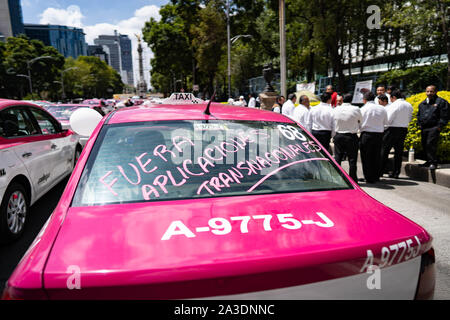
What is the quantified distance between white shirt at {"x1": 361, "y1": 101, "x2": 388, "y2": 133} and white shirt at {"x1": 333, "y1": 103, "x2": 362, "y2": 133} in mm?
297

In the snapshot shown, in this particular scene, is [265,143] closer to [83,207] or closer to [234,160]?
[234,160]

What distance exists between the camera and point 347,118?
6.98 m

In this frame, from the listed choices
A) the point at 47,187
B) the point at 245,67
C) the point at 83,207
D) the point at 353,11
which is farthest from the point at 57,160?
the point at 245,67

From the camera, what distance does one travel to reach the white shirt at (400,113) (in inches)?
298

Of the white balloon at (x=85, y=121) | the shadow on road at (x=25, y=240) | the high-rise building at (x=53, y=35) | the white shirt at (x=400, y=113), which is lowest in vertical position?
→ the shadow on road at (x=25, y=240)

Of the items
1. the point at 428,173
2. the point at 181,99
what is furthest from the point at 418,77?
the point at 181,99

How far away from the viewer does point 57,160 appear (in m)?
5.96

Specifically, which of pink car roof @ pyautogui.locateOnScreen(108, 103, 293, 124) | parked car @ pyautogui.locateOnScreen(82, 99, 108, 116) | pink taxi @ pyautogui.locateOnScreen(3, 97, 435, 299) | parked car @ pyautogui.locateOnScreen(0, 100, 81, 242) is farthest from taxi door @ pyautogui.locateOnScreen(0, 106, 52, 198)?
parked car @ pyautogui.locateOnScreen(82, 99, 108, 116)

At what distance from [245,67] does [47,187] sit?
149 feet

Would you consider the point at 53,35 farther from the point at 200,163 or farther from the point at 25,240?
the point at 200,163

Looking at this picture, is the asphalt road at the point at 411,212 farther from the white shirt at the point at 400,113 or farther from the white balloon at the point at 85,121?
the white balloon at the point at 85,121

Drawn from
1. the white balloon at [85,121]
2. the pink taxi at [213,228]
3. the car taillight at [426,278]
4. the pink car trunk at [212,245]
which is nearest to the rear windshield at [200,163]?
the pink taxi at [213,228]

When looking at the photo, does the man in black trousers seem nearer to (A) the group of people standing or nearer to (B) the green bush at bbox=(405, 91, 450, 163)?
(A) the group of people standing

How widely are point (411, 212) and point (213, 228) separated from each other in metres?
4.82
